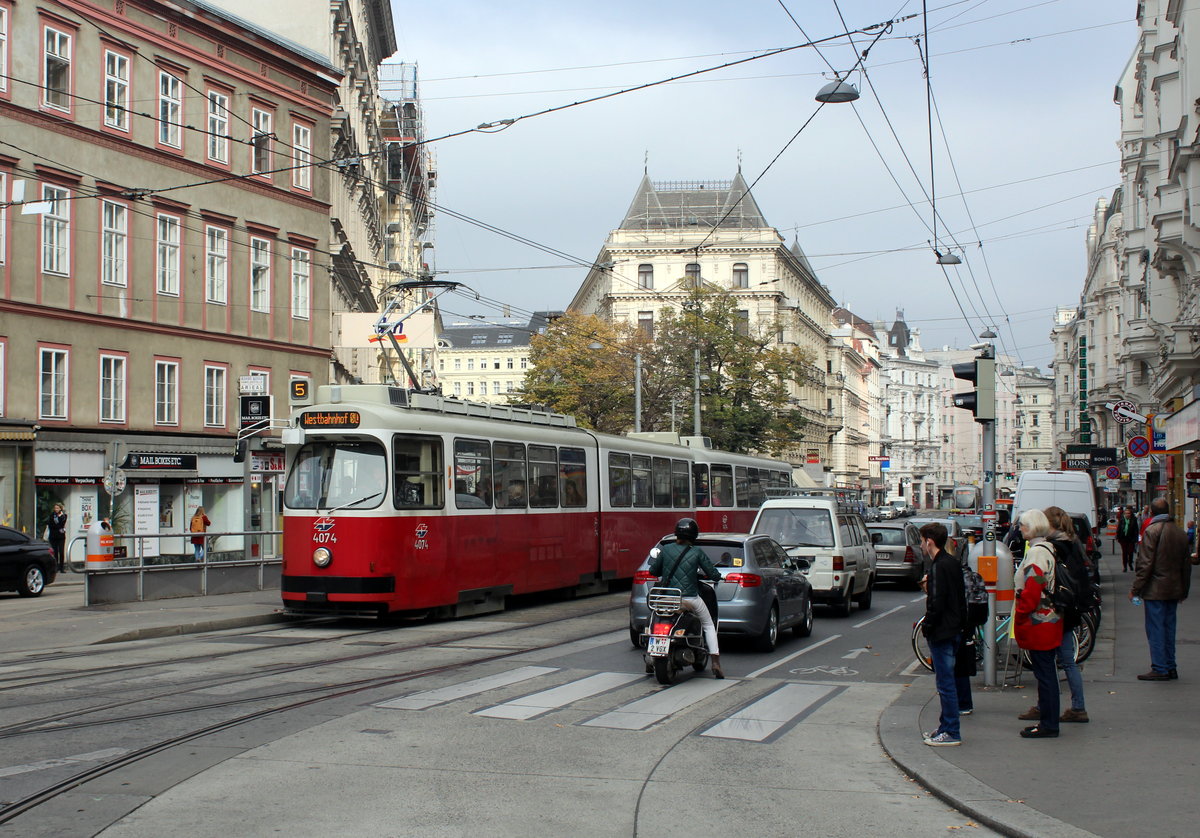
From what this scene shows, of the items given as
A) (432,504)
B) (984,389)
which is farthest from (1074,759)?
(432,504)

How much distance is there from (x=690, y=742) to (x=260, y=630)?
31.9 feet

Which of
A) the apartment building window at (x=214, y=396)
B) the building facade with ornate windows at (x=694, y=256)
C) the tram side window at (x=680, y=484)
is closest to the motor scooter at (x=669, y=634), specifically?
the tram side window at (x=680, y=484)

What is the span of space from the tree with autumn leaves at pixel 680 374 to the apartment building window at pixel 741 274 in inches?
1002

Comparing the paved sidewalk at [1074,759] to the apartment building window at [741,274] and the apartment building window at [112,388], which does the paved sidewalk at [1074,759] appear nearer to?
the apartment building window at [112,388]

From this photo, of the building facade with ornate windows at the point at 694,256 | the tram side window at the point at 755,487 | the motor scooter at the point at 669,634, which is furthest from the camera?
the building facade with ornate windows at the point at 694,256

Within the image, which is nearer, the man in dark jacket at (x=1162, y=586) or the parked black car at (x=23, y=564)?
the man in dark jacket at (x=1162, y=586)

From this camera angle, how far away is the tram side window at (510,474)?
19984 millimetres

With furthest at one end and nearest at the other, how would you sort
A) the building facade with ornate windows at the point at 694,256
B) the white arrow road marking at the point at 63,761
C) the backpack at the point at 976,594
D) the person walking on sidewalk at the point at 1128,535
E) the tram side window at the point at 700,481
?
the building facade with ornate windows at the point at 694,256 → the person walking on sidewalk at the point at 1128,535 → the tram side window at the point at 700,481 → the backpack at the point at 976,594 → the white arrow road marking at the point at 63,761

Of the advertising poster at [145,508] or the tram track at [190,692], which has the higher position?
the advertising poster at [145,508]

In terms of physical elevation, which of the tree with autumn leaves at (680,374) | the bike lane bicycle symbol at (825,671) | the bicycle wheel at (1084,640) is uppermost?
the tree with autumn leaves at (680,374)

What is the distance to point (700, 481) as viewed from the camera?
29.9m

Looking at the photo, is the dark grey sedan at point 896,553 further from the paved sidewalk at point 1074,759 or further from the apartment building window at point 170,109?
the apartment building window at point 170,109

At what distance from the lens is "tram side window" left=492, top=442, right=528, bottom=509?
1998 cm

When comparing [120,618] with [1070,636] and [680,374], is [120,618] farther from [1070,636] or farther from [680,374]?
[680,374]
